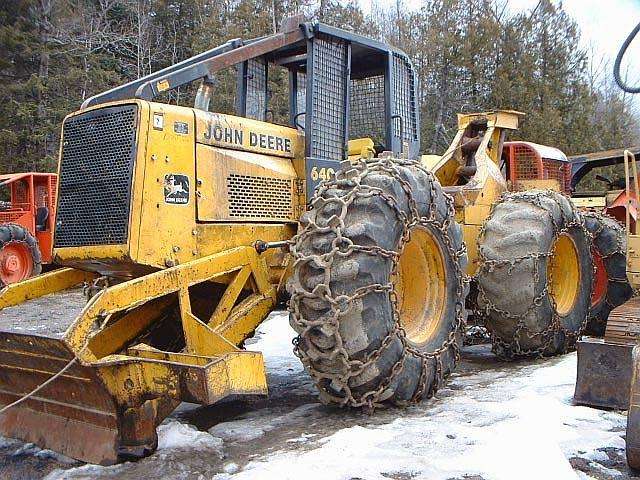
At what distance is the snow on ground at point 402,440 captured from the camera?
3891 millimetres

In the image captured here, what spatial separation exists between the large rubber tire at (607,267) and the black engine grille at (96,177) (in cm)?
526

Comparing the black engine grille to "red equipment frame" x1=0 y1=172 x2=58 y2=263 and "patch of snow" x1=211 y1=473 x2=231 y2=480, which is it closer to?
"patch of snow" x1=211 y1=473 x2=231 y2=480

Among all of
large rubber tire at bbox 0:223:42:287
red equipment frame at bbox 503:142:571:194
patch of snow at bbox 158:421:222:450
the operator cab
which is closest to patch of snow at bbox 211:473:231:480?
patch of snow at bbox 158:421:222:450

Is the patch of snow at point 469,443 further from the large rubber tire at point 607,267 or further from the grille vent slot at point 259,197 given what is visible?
the large rubber tire at point 607,267

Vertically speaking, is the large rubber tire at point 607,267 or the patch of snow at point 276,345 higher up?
the large rubber tire at point 607,267

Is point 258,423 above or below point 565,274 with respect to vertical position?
below

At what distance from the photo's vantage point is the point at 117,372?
419 cm

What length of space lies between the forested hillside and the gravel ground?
20159 mm

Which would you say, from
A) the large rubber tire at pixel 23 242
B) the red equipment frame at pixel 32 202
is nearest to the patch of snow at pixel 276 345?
the large rubber tire at pixel 23 242

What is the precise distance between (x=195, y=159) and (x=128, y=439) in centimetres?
192

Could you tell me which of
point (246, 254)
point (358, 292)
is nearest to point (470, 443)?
point (358, 292)

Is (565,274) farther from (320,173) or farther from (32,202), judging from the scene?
(32,202)

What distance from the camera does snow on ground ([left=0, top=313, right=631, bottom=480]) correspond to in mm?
3891

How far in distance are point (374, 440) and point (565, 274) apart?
391 centimetres
